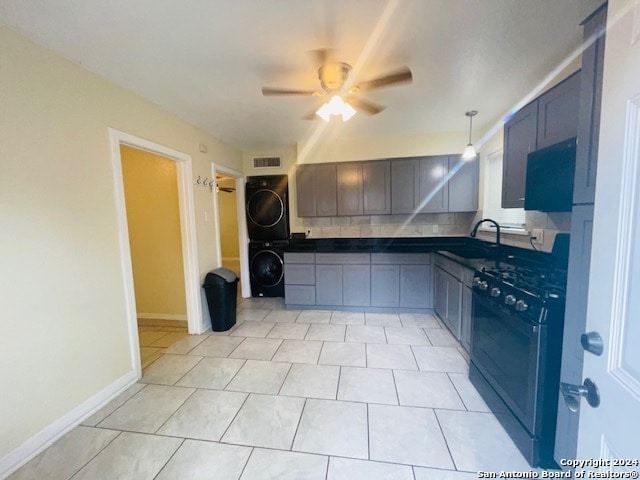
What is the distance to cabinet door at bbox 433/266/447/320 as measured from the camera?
3002 mm

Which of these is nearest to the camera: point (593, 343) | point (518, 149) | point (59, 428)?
point (593, 343)

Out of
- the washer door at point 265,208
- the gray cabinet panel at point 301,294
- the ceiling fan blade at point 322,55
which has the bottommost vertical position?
the gray cabinet panel at point 301,294

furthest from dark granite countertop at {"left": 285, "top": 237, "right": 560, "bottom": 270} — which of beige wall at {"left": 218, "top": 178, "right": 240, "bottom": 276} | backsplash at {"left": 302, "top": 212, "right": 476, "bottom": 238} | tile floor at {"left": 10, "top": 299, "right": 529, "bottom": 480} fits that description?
beige wall at {"left": 218, "top": 178, "right": 240, "bottom": 276}

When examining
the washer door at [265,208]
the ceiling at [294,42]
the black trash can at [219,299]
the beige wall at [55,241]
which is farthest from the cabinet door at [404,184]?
the beige wall at [55,241]

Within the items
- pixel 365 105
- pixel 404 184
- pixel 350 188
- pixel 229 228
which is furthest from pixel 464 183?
pixel 229 228

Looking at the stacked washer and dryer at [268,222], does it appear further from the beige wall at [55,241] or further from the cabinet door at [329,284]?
the beige wall at [55,241]

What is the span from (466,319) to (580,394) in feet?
6.30

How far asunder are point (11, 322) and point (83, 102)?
1.51 metres

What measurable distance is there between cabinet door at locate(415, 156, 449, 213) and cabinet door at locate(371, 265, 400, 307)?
3.48 feet

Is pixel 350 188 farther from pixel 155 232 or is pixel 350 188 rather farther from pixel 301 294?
pixel 155 232

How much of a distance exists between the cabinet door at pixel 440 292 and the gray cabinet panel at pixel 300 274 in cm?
163

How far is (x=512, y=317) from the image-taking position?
1506mm

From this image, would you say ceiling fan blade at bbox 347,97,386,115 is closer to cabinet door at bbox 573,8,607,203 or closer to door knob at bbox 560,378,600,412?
cabinet door at bbox 573,8,607,203

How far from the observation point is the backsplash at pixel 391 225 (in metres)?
3.92
